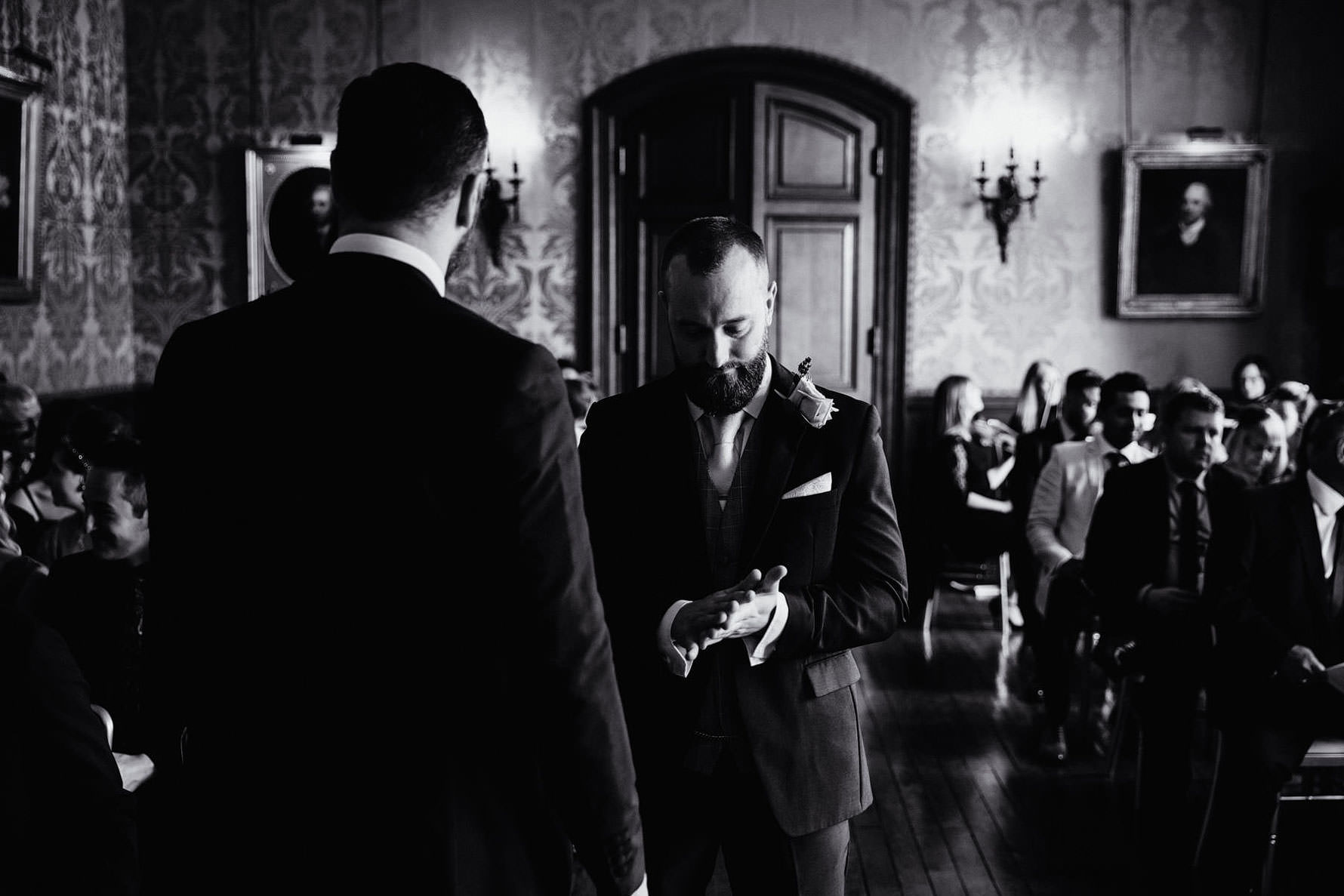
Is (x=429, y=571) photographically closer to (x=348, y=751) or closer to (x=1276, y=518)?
(x=348, y=751)

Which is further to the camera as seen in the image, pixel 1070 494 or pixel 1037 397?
pixel 1037 397

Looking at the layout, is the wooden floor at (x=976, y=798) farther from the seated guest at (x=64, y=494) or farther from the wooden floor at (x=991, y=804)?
the seated guest at (x=64, y=494)

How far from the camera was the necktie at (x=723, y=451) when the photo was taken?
2037 millimetres

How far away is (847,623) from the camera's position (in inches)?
76.9

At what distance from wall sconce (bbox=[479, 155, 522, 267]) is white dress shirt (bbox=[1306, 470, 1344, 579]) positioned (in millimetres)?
5679

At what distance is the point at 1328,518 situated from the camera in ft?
11.4

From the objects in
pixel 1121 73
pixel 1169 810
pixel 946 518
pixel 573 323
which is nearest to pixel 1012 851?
pixel 1169 810

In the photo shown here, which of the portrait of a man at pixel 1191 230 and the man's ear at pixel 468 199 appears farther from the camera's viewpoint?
the portrait of a man at pixel 1191 230

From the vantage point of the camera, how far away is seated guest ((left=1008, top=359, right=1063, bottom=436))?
712 centimetres

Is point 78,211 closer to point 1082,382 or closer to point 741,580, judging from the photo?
point 1082,382

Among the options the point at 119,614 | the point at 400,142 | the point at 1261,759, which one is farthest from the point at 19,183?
the point at 1261,759

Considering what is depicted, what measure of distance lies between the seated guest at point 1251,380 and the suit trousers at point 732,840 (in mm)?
6626

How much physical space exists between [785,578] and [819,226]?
643 cm

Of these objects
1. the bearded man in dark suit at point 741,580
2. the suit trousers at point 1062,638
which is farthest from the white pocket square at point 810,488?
the suit trousers at point 1062,638
